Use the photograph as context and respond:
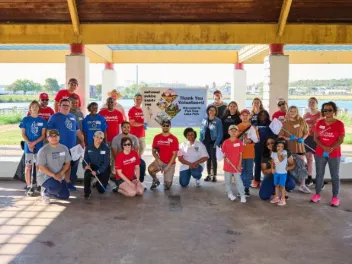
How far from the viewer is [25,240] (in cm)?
442

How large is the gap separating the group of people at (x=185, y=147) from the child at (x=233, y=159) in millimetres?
16

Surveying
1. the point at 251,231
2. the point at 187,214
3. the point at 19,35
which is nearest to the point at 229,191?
the point at 187,214

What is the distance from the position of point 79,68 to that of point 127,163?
9.44ft

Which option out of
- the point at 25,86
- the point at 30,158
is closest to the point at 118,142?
the point at 30,158

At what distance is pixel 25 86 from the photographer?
34.5 meters

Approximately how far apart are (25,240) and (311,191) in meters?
4.97

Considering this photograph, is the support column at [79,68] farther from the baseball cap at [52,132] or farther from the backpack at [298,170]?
the backpack at [298,170]

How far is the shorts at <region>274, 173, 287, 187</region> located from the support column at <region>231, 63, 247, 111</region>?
347 inches

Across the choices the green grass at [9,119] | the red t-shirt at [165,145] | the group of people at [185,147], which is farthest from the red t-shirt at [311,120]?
the green grass at [9,119]

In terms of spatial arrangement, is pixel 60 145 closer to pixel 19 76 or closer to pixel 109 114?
pixel 109 114

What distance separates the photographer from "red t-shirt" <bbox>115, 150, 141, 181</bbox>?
6684mm

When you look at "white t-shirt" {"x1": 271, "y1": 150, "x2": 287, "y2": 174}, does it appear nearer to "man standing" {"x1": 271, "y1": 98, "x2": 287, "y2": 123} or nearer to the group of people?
the group of people

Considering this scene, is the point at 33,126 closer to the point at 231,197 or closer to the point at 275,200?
the point at 231,197

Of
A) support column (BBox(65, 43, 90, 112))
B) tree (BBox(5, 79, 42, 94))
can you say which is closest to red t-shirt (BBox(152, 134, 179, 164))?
support column (BBox(65, 43, 90, 112))
